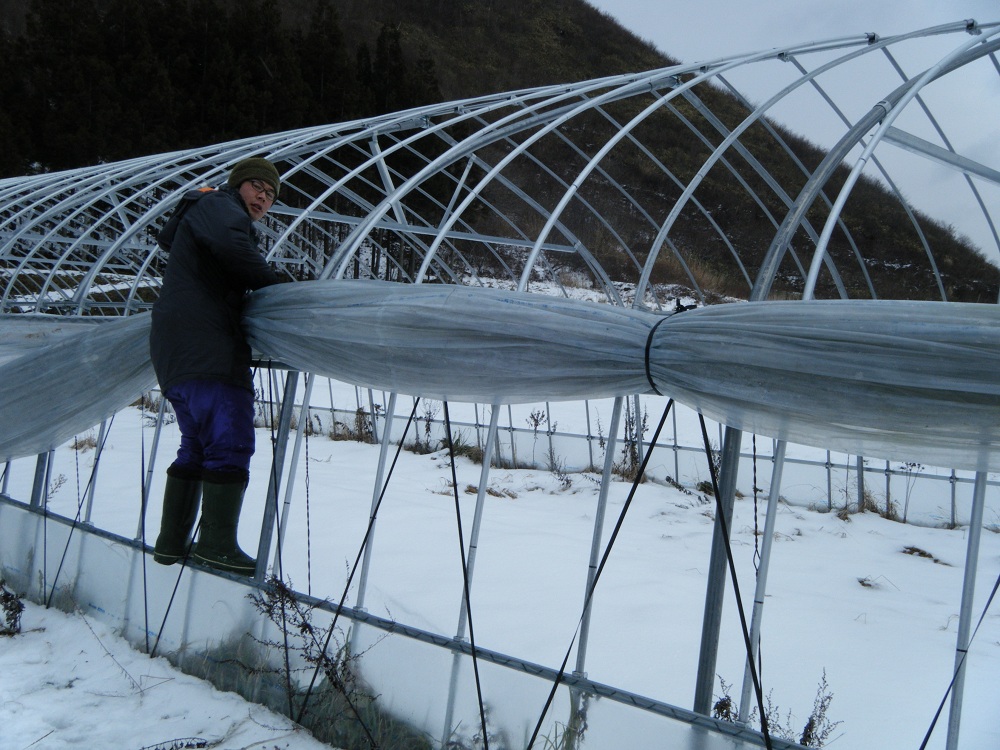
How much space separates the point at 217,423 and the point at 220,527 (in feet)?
1.67

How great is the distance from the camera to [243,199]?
361cm

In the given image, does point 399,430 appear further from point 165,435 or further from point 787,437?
point 787,437

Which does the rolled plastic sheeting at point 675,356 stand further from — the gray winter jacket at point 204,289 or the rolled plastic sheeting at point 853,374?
the gray winter jacket at point 204,289

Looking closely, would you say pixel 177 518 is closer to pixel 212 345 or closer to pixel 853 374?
pixel 212 345

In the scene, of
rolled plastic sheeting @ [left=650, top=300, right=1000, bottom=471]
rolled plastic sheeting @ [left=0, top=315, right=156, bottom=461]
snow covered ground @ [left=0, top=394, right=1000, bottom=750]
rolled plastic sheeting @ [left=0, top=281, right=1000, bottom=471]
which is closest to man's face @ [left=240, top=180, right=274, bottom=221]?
rolled plastic sheeting @ [left=0, top=281, right=1000, bottom=471]

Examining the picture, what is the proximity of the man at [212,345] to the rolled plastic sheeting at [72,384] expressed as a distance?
1.37 ft

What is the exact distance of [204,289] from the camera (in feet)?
11.2

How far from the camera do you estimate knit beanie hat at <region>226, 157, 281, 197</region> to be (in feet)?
11.7

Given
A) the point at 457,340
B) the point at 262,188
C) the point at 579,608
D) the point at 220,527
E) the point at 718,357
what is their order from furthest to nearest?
the point at 579,608 < the point at 262,188 < the point at 220,527 < the point at 457,340 < the point at 718,357

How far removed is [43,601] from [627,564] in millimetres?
3585

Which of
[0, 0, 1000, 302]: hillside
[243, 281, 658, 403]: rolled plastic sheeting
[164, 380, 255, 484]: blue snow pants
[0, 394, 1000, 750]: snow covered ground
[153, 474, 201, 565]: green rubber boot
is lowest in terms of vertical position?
[0, 394, 1000, 750]: snow covered ground

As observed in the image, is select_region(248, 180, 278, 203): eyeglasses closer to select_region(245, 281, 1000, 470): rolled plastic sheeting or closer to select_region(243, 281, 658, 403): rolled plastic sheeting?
select_region(243, 281, 658, 403): rolled plastic sheeting

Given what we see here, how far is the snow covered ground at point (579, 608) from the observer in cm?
320

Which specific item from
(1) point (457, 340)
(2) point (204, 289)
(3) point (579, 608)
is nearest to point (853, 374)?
(1) point (457, 340)
